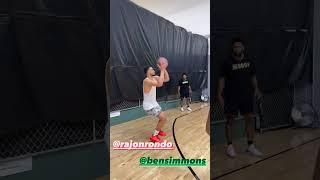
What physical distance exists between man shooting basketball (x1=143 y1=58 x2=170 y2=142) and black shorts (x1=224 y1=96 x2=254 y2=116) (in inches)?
18.8

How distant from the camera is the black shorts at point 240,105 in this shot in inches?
82.4

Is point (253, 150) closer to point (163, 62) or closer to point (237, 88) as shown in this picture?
point (237, 88)

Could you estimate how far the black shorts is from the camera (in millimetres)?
2094

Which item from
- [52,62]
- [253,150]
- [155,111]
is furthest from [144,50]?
[253,150]

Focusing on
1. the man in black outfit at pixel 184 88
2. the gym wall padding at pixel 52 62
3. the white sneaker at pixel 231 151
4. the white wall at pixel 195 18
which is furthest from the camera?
the white sneaker at pixel 231 151

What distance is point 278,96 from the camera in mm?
2215

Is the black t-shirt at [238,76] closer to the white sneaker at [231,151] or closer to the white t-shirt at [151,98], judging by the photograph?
the white sneaker at [231,151]

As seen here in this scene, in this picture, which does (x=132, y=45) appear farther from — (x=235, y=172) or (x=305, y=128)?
(x=305, y=128)

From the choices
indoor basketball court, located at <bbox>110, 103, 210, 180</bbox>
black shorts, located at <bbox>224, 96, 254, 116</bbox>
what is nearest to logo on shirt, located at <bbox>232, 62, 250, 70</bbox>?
black shorts, located at <bbox>224, 96, 254, 116</bbox>

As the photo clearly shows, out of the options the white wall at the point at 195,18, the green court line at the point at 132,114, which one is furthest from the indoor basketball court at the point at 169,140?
the white wall at the point at 195,18

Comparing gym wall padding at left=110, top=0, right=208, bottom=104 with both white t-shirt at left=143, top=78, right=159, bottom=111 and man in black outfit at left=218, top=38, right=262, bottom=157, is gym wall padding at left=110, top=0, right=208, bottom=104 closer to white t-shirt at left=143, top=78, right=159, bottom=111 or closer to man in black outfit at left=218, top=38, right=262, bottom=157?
white t-shirt at left=143, top=78, right=159, bottom=111

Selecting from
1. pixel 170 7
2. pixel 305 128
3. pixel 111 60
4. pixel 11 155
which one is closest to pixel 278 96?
pixel 305 128

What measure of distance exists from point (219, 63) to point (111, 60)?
760 millimetres

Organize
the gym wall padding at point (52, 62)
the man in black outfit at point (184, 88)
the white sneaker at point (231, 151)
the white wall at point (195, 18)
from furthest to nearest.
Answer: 1. the white sneaker at point (231, 151)
2. the man in black outfit at point (184, 88)
3. the white wall at point (195, 18)
4. the gym wall padding at point (52, 62)
